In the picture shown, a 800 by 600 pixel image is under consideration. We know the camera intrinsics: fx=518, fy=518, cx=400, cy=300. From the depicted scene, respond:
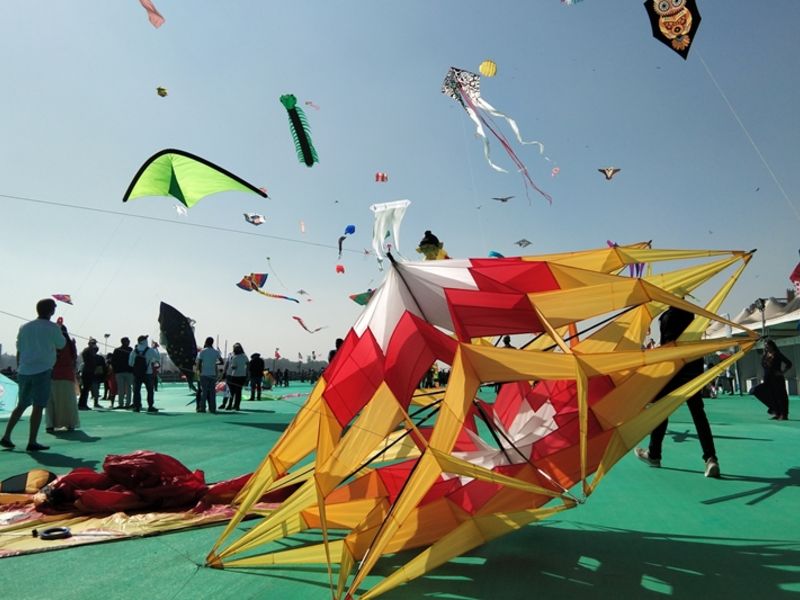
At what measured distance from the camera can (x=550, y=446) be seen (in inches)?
129

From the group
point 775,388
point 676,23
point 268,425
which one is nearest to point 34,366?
point 268,425

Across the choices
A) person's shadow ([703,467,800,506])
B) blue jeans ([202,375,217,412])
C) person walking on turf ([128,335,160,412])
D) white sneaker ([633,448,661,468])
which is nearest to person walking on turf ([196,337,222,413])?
blue jeans ([202,375,217,412])

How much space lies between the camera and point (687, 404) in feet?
16.9

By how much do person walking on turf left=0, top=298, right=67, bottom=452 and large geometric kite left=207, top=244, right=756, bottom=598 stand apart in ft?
14.6

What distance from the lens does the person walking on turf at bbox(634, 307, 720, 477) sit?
15.9ft

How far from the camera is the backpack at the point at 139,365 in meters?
12.3

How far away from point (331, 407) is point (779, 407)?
1081 centimetres

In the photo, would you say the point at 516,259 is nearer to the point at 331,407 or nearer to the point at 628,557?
the point at 331,407

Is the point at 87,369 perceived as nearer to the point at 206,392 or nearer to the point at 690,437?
the point at 206,392

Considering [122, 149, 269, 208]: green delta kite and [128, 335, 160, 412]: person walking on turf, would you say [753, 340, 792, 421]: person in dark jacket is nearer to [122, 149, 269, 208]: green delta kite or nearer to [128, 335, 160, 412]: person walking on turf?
[122, 149, 269, 208]: green delta kite

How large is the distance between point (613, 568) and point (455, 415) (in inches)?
46.2

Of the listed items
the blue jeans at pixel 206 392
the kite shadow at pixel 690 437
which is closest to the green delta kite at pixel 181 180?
the kite shadow at pixel 690 437

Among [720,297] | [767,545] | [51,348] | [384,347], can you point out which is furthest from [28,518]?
[720,297]

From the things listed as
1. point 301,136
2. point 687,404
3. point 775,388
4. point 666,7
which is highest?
point 666,7
